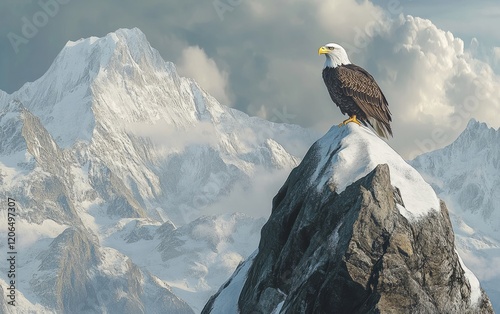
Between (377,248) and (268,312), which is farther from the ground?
(377,248)

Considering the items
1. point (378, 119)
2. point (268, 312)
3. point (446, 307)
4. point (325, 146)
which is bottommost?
point (268, 312)

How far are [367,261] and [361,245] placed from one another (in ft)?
1.58

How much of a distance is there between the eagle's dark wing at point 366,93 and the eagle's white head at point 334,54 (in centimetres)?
30

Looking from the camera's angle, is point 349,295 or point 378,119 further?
point 378,119

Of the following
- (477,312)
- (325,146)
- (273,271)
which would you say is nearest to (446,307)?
(477,312)

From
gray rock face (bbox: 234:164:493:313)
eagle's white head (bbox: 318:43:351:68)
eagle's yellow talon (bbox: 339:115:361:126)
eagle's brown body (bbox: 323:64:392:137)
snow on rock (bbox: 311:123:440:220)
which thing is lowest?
gray rock face (bbox: 234:164:493:313)

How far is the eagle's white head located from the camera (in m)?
32.1

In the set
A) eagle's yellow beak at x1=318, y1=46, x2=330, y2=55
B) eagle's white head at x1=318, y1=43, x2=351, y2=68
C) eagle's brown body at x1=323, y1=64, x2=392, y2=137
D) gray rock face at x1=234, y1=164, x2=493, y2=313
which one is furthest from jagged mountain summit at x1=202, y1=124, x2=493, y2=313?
eagle's yellow beak at x1=318, y1=46, x2=330, y2=55

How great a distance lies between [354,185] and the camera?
2625 cm

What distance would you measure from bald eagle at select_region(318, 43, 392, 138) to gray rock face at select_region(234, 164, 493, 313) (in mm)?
4830

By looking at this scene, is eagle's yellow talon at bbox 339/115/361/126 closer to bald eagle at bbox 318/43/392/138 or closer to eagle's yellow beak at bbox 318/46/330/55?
bald eagle at bbox 318/43/392/138

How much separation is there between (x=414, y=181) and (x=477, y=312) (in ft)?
14.4

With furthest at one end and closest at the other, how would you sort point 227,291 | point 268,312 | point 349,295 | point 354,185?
point 227,291 < point 268,312 < point 354,185 < point 349,295

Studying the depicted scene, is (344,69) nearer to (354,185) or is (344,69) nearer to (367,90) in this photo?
(367,90)
